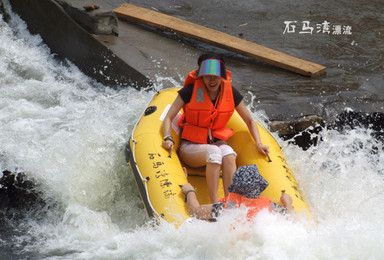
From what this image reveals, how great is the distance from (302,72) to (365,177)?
97.0 inches

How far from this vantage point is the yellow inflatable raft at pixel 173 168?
4.00 metres

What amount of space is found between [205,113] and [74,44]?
3545mm

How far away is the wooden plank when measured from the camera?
6.95 m

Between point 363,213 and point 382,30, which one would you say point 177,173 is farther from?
point 382,30

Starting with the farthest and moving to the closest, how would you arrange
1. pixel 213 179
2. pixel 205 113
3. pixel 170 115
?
pixel 170 115
pixel 205 113
pixel 213 179

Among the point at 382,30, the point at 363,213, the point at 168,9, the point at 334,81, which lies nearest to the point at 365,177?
the point at 363,213

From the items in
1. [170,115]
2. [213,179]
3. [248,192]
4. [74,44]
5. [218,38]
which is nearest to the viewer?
[248,192]

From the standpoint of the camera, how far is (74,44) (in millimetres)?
7344

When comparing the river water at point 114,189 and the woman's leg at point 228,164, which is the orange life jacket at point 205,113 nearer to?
the woman's leg at point 228,164

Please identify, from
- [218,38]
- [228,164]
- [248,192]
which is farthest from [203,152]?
[218,38]

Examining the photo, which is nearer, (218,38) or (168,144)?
(168,144)

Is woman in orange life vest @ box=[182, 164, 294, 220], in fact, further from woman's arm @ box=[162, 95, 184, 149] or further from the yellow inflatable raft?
woman's arm @ box=[162, 95, 184, 149]

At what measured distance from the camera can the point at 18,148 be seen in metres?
5.14

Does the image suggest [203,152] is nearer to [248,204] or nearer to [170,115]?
[170,115]
